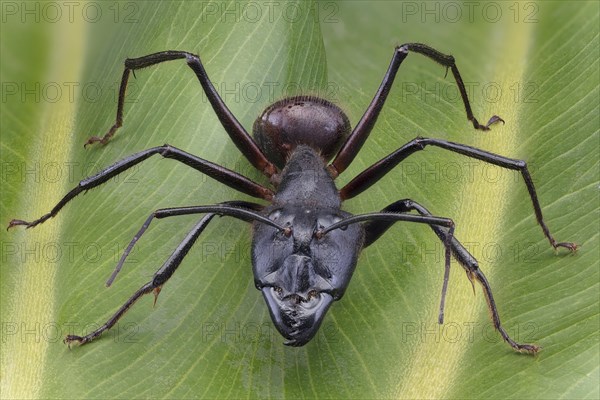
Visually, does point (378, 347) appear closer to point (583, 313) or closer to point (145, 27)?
point (583, 313)

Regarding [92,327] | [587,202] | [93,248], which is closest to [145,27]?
[93,248]

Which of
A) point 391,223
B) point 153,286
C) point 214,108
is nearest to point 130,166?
point 214,108

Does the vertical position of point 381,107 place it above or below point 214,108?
above

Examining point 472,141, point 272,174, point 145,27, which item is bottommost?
point 272,174

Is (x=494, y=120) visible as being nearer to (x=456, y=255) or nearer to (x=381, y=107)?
(x=381, y=107)

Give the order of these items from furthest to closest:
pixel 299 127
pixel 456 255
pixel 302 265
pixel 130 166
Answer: pixel 299 127 → pixel 130 166 → pixel 456 255 → pixel 302 265

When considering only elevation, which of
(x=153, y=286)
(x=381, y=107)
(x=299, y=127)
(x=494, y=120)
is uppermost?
(x=494, y=120)

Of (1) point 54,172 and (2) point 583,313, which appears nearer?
(2) point 583,313
